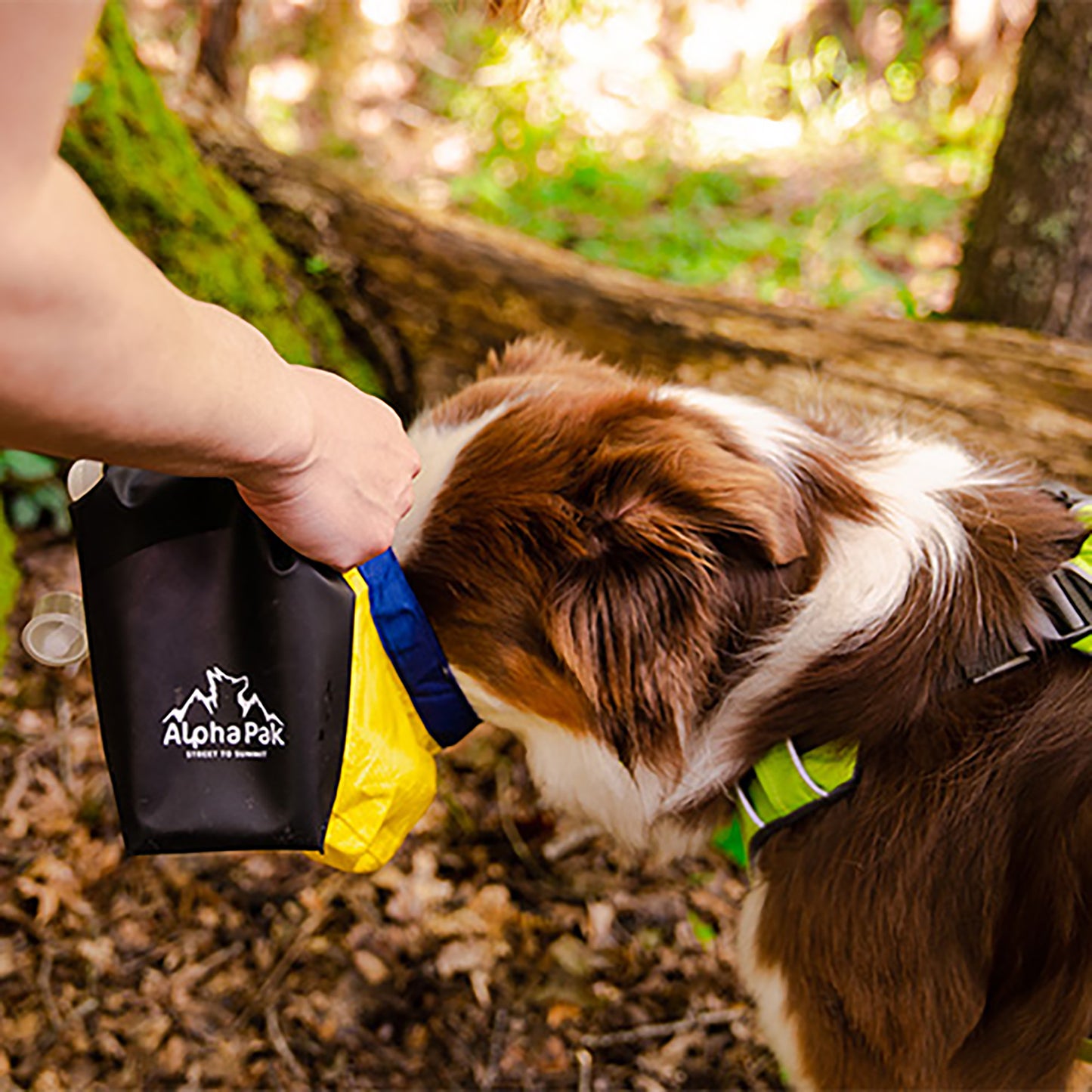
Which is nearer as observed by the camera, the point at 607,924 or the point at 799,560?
the point at 799,560

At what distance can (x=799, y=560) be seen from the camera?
1945 millimetres

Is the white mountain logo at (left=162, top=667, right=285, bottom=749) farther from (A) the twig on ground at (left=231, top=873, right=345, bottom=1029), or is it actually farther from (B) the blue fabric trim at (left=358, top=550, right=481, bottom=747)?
(A) the twig on ground at (left=231, top=873, right=345, bottom=1029)

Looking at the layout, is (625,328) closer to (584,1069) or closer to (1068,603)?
(1068,603)

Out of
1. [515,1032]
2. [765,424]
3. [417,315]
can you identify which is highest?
[765,424]

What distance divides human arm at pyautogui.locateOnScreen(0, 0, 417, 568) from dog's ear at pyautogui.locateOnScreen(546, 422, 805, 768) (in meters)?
0.57

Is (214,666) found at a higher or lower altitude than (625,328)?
lower

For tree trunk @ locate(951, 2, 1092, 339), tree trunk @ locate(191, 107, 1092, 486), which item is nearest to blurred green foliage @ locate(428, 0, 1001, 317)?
tree trunk @ locate(951, 2, 1092, 339)

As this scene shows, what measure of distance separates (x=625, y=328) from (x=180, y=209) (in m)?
1.56

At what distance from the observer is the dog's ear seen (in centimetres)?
184

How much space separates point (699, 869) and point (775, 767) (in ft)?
4.50

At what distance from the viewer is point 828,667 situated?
1956 mm

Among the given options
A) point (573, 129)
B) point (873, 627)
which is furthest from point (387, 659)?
point (573, 129)

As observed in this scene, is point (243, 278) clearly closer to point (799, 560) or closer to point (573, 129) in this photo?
point (799, 560)

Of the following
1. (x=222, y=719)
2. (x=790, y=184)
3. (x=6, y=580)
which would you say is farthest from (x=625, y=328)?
(x=790, y=184)
